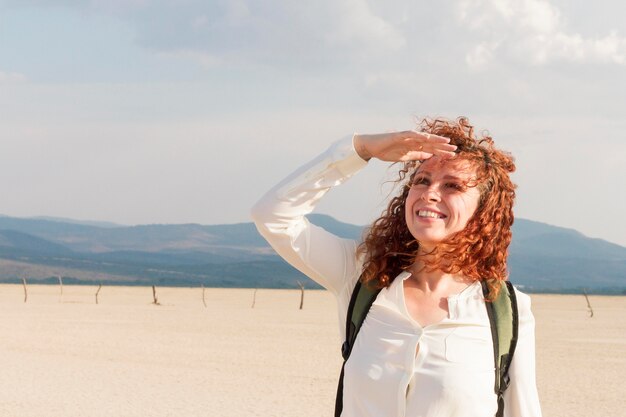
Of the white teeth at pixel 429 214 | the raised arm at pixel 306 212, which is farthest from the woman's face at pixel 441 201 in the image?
the raised arm at pixel 306 212

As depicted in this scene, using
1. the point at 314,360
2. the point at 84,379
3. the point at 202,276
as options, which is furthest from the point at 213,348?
the point at 202,276

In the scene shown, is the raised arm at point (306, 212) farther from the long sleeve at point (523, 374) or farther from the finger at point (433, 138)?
the long sleeve at point (523, 374)

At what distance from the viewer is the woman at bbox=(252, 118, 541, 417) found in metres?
2.21

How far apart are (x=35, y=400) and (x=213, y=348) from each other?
38.1 ft

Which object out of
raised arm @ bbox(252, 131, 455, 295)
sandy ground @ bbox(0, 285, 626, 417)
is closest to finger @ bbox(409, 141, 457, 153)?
raised arm @ bbox(252, 131, 455, 295)

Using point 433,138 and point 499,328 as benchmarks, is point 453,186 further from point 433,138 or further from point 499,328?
point 499,328

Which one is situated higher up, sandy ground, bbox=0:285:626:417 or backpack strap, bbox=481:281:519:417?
backpack strap, bbox=481:281:519:417

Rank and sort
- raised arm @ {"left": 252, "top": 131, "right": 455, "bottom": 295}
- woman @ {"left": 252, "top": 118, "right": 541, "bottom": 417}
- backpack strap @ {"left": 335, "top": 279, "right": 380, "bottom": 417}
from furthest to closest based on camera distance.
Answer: raised arm @ {"left": 252, "top": 131, "right": 455, "bottom": 295} → backpack strap @ {"left": 335, "top": 279, "right": 380, "bottom": 417} → woman @ {"left": 252, "top": 118, "right": 541, "bottom": 417}

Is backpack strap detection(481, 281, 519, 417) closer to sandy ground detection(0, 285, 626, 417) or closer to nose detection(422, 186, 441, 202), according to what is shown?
nose detection(422, 186, 441, 202)

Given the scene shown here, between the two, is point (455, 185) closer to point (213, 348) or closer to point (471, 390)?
point (471, 390)

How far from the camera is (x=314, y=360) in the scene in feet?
79.7

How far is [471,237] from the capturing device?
2.36 m

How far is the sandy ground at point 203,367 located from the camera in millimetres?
15969

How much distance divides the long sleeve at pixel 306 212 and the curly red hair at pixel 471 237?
7 centimetres
